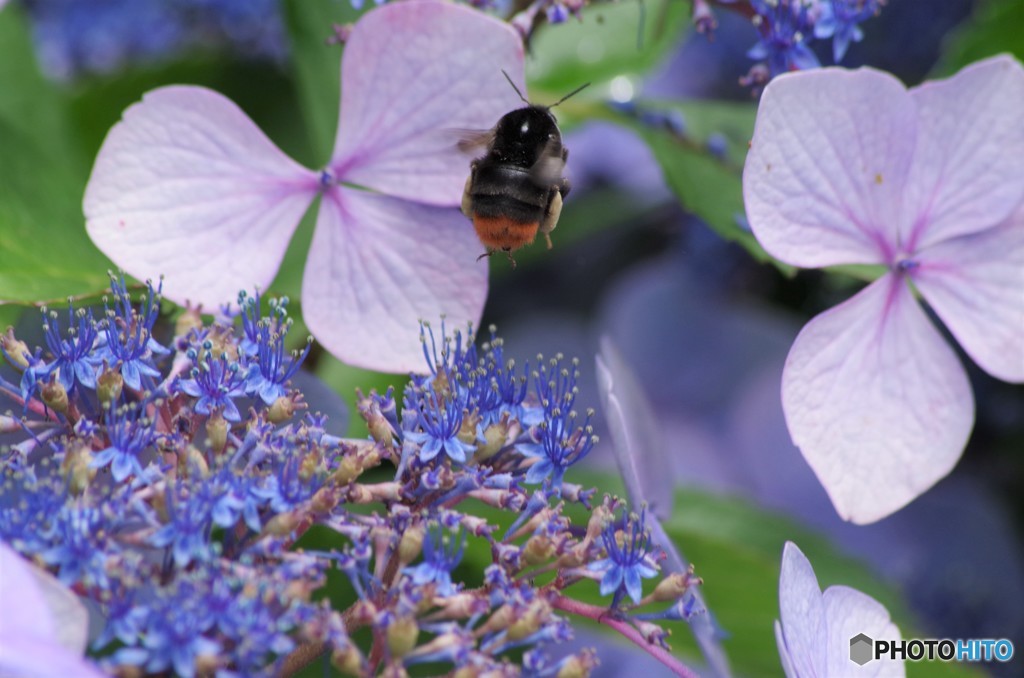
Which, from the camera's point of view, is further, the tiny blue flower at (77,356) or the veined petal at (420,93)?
the veined petal at (420,93)

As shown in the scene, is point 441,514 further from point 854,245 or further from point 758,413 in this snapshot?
point 758,413

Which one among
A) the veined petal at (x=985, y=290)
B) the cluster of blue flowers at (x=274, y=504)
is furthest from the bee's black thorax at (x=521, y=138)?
the veined petal at (x=985, y=290)

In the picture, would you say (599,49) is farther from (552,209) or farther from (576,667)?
(576,667)

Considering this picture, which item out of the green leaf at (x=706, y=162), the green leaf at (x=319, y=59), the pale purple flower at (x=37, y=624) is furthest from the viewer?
the green leaf at (x=319, y=59)

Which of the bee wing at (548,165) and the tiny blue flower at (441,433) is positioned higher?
the bee wing at (548,165)

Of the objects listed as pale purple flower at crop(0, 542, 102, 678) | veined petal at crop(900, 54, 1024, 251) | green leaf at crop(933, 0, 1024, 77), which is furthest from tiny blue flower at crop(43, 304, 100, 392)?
green leaf at crop(933, 0, 1024, 77)

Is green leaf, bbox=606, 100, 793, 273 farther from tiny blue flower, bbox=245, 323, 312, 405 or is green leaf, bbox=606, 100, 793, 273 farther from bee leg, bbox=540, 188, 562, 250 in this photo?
tiny blue flower, bbox=245, 323, 312, 405

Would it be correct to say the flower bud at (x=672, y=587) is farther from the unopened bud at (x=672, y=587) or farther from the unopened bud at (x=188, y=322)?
the unopened bud at (x=188, y=322)

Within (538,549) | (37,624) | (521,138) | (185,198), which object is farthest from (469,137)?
(37,624)

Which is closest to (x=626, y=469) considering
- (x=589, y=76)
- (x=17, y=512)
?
(x=17, y=512)
